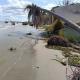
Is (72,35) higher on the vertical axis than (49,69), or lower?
lower

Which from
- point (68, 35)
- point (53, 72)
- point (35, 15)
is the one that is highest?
point (35, 15)

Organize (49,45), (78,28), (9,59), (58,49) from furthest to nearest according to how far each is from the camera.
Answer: (49,45) → (58,49) → (9,59) → (78,28)

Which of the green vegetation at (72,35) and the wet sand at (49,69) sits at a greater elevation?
the wet sand at (49,69)

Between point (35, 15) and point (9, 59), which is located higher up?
point (35, 15)

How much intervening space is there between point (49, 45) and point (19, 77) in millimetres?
16127

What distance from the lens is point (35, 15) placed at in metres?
14.4

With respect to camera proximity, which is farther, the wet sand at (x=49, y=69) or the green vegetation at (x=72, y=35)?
the green vegetation at (x=72, y=35)

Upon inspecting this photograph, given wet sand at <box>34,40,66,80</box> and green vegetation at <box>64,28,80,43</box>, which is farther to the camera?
green vegetation at <box>64,28,80,43</box>

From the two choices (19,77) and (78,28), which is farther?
(19,77)

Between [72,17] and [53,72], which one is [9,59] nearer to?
[53,72]

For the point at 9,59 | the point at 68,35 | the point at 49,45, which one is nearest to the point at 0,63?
the point at 9,59

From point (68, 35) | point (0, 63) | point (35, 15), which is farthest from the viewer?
point (68, 35)

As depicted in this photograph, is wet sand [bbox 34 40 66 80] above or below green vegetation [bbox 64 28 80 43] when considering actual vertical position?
above

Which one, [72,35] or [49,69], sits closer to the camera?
[49,69]
